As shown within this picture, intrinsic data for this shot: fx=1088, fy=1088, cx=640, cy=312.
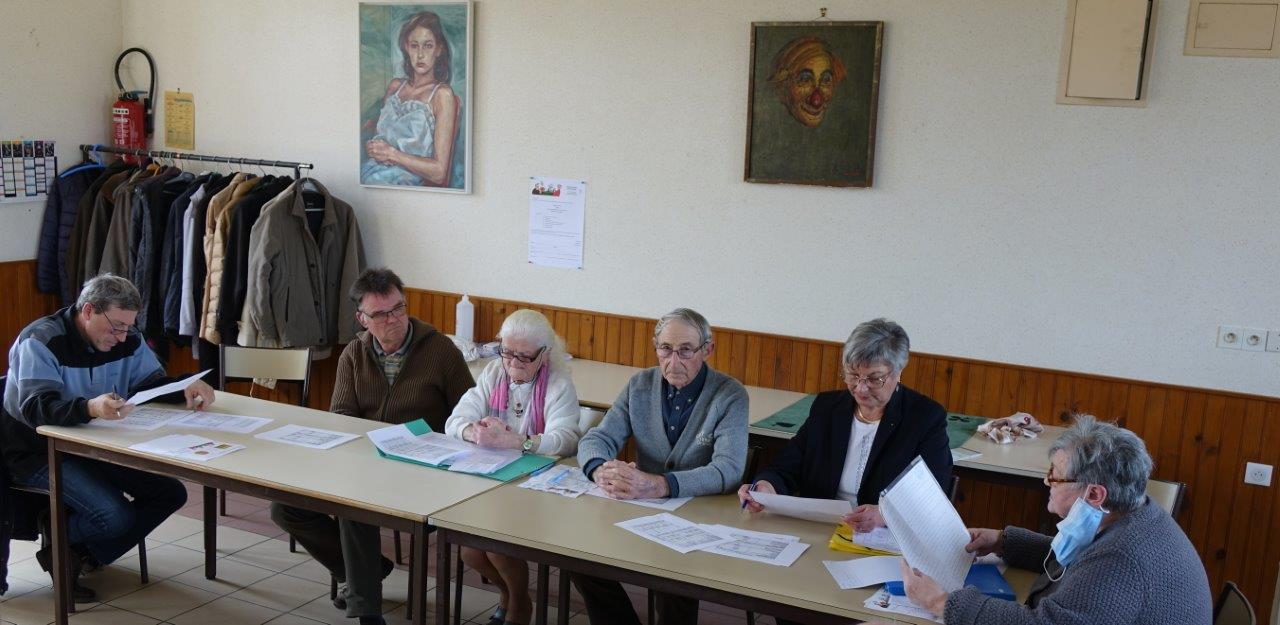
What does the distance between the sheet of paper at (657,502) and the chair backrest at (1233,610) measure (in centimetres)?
134

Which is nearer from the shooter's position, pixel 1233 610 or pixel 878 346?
pixel 1233 610

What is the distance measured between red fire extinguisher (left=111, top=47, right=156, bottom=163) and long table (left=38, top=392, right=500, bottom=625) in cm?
296

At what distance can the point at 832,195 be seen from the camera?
4.68 m

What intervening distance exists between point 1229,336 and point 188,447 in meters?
3.71

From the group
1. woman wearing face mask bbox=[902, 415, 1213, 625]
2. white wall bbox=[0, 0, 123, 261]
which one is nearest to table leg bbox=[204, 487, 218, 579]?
white wall bbox=[0, 0, 123, 261]

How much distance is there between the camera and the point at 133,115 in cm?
615

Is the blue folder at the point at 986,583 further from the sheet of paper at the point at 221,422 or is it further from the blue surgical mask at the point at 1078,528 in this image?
the sheet of paper at the point at 221,422

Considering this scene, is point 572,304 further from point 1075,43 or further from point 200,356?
point 1075,43

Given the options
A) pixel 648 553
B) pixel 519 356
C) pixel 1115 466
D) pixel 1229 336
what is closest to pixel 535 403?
pixel 519 356

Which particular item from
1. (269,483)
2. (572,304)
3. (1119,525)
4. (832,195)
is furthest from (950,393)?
(269,483)

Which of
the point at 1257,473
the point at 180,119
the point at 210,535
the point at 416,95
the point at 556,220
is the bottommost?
the point at 210,535

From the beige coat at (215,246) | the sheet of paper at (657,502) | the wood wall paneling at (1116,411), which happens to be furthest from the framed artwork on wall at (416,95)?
the sheet of paper at (657,502)

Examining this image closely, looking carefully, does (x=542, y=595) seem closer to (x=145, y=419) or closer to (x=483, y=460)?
(x=483, y=460)

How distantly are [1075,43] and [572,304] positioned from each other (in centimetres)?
251
